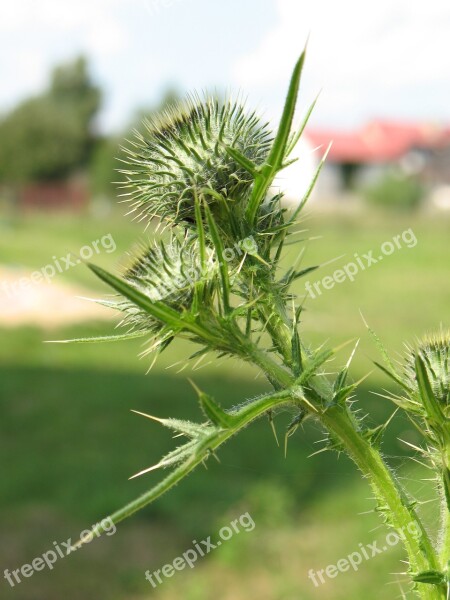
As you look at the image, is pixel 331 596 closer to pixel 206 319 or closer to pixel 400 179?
pixel 206 319

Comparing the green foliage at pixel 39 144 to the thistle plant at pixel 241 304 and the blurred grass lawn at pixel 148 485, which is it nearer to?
the blurred grass lawn at pixel 148 485

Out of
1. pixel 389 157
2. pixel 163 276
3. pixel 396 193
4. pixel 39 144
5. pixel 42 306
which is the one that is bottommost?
pixel 163 276

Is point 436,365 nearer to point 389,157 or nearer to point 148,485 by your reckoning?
point 148,485

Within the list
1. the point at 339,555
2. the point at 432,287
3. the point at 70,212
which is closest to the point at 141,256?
the point at 339,555

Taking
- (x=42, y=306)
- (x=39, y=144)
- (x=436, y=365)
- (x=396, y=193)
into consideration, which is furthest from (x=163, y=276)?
(x=39, y=144)

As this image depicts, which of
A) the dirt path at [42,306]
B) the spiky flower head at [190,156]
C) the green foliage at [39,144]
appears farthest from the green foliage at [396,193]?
the spiky flower head at [190,156]

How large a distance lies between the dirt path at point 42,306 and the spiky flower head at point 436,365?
40.7 feet

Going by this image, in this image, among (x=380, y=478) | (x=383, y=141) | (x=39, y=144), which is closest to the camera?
(x=380, y=478)

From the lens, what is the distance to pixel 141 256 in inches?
52.4

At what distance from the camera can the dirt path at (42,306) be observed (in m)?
14.2

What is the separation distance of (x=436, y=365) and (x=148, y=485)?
21.3 feet

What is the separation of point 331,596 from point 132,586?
1414mm

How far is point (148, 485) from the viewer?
24.2ft

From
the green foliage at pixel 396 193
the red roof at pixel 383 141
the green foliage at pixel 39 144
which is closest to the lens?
the green foliage at pixel 396 193
